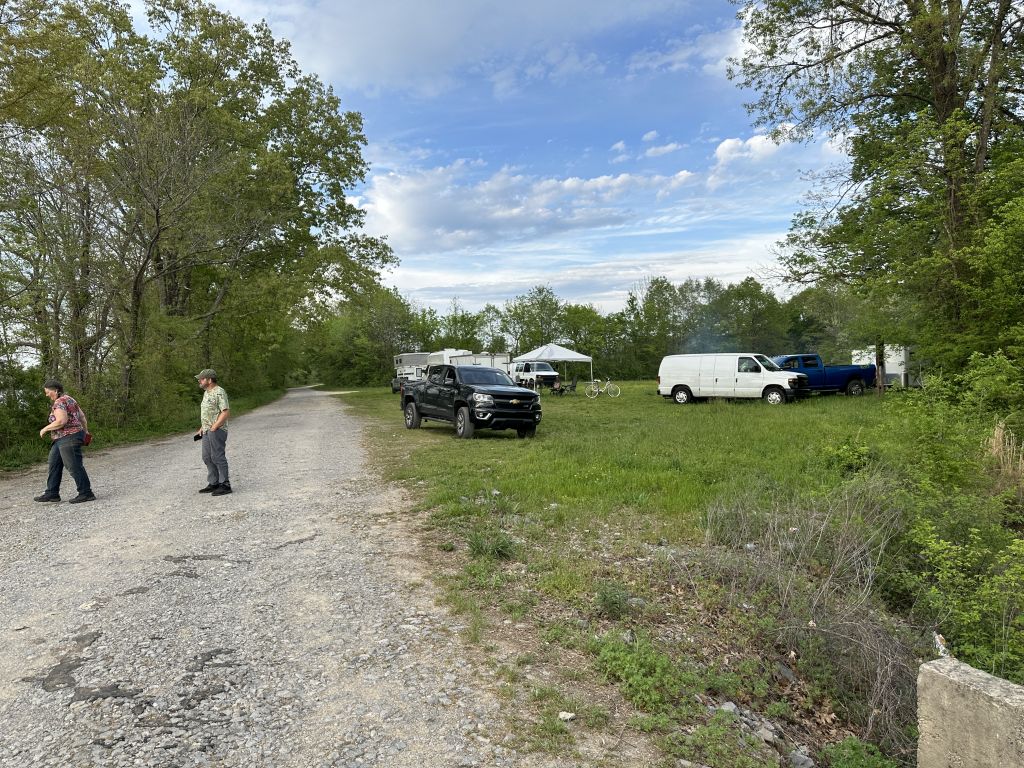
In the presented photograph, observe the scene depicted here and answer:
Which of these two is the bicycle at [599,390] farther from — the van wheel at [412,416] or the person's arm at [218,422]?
the person's arm at [218,422]

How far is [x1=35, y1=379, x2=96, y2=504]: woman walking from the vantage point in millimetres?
8227

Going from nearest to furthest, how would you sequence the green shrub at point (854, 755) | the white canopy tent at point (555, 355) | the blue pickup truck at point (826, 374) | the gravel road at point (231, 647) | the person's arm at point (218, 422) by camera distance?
the gravel road at point (231, 647) < the green shrub at point (854, 755) < the person's arm at point (218, 422) < the blue pickup truck at point (826, 374) < the white canopy tent at point (555, 355)

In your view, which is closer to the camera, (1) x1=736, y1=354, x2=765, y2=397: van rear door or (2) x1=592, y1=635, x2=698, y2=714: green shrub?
(2) x1=592, y1=635, x2=698, y2=714: green shrub

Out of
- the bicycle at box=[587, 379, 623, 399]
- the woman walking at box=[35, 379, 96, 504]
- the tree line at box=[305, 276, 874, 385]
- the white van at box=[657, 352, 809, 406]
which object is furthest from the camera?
the tree line at box=[305, 276, 874, 385]

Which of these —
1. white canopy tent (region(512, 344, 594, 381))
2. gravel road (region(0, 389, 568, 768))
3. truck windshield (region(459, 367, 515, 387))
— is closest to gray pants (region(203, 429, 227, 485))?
gravel road (region(0, 389, 568, 768))

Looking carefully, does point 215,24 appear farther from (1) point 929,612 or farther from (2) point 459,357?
(1) point 929,612

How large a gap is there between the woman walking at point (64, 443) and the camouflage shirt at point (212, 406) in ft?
4.98

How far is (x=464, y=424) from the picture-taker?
14.6 metres

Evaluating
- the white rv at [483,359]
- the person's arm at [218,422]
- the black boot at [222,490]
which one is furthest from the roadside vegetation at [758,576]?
the white rv at [483,359]

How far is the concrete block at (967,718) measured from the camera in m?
2.47

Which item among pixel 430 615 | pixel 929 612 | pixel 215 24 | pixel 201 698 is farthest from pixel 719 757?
pixel 215 24

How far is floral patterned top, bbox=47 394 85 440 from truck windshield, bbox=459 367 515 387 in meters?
8.32

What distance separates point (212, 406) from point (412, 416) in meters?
8.96

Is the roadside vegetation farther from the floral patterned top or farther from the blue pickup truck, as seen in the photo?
the blue pickup truck
